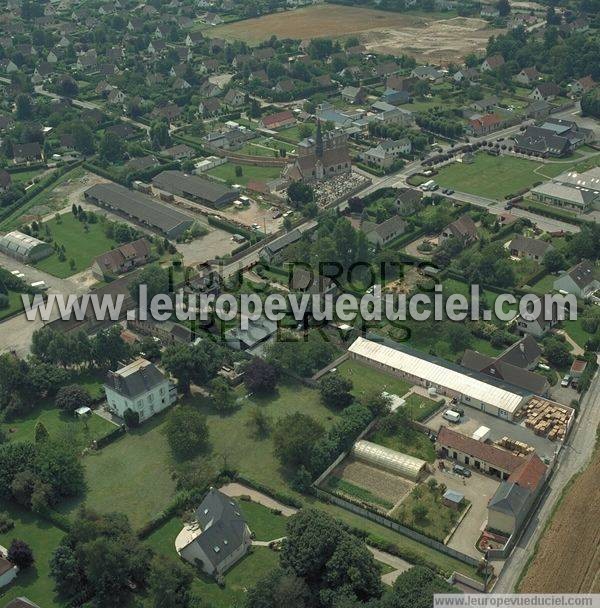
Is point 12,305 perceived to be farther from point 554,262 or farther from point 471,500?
point 554,262

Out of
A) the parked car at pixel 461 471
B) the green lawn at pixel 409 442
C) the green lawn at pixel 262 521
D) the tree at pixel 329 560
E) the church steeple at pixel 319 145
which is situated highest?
the church steeple at pixel 319 145

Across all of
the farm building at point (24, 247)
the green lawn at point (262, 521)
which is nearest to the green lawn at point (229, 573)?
the green lawn at point (262, 521)

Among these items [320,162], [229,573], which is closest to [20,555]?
[229,573]

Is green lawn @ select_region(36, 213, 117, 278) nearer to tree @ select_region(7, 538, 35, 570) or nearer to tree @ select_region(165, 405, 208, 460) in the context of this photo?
tree @ select_region(165, 405, 208, 460)

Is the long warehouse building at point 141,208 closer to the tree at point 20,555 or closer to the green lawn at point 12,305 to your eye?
the green lawn at point 12,305

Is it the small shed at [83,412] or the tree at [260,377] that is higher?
the tree at [260,377]

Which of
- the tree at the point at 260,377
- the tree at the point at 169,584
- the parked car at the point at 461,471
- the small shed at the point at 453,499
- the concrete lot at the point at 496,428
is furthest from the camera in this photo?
the tree at the point at 260,377

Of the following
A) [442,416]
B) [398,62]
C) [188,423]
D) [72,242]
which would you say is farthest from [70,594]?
[398,62]
